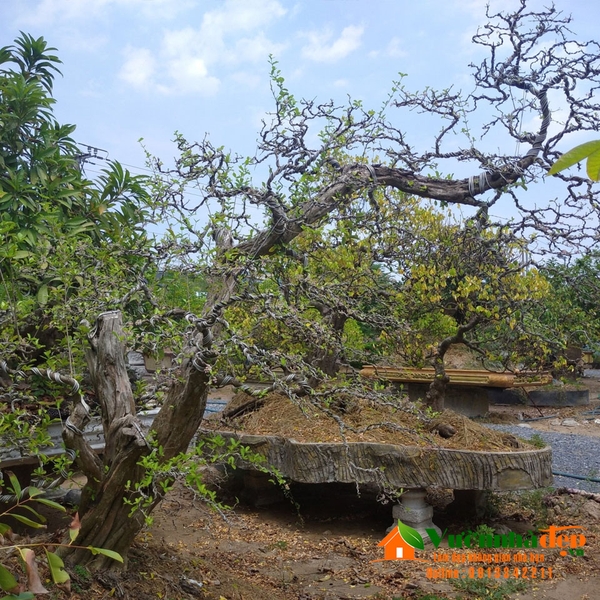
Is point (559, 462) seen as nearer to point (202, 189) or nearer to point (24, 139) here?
point (202, 189)

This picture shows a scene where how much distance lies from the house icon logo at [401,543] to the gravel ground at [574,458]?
2.70 meters

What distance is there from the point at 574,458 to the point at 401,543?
162 inches

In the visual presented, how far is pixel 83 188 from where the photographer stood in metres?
5.48

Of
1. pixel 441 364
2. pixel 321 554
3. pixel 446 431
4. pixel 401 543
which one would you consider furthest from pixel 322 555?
pixel 441 364

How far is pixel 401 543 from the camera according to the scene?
4434 millimetres

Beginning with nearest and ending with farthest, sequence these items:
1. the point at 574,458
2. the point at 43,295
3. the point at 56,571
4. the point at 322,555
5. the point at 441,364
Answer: the point at 56,571 < the point at 43,295 < the point at 322,555 < the point at 441,364 < the point at 574,458

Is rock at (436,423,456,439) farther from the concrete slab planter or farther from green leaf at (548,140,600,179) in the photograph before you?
Result: green leaf at (548,140,600,179)

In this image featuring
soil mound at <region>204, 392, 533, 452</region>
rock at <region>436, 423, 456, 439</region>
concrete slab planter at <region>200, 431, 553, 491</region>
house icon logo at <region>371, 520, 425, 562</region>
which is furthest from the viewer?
rock at <region>436, 423, 456, 439</region>

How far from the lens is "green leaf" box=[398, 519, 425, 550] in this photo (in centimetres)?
444

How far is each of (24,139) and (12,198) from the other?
89 cm

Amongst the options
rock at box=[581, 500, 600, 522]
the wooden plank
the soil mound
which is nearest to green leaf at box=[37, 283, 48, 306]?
the soil mound

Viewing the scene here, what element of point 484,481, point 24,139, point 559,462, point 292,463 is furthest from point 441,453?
point 24,139

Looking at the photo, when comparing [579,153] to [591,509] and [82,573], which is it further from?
[591,509]

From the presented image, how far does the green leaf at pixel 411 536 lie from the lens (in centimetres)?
444
